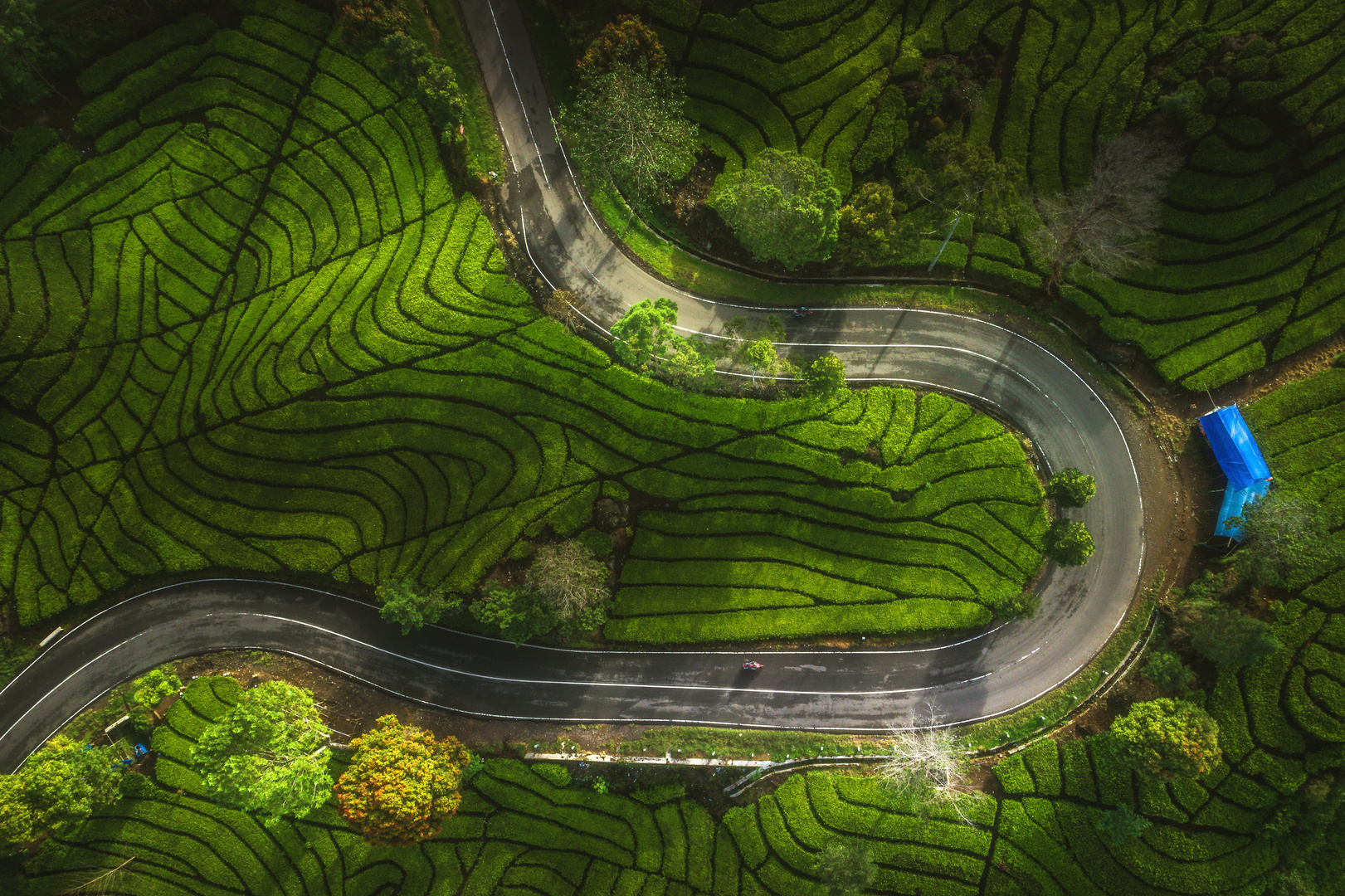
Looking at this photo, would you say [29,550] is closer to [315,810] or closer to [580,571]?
[315,810]

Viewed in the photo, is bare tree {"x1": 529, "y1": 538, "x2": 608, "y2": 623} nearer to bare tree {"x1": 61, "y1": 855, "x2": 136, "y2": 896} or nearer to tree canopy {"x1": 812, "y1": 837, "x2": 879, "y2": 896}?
tree canopy {"x1": 812, "y1": 837, "x2": 879, "y2": 896}

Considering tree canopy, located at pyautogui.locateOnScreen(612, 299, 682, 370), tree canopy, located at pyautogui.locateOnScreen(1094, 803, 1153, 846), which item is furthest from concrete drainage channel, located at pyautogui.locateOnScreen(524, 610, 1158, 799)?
tree canopy, located at pyautogui.locateOnScreen(612, 299, 682, 370)

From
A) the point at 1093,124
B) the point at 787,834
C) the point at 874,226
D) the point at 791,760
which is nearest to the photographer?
the point at 787,834

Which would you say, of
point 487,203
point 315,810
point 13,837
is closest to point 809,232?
point 487,203

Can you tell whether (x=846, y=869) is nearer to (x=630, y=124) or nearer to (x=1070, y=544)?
(x=1070, y=544)

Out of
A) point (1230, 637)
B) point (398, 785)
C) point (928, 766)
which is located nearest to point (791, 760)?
point (928, 766)
